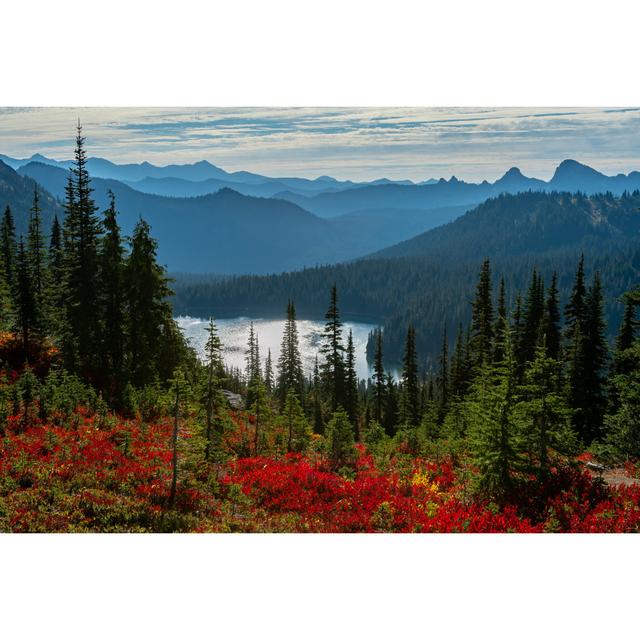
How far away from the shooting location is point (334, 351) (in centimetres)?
2516

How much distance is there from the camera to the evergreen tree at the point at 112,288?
14.1 metres

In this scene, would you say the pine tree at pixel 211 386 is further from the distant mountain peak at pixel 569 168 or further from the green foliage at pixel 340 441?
the distant mountain peak at pixel 569 168

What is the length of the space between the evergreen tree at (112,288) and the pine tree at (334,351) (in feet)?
36.2

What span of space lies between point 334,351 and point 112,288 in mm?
12975

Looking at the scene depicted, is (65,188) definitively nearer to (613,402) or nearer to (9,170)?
(9,170)

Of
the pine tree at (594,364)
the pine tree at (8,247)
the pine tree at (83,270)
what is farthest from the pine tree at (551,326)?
the pine tree at (8,247)

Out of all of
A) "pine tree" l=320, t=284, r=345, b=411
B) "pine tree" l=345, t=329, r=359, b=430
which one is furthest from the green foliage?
"pine tree" l=345, t=329, r=359, b=430

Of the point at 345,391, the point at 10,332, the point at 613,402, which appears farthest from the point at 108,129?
the point at 613,402

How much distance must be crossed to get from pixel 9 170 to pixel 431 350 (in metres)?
165

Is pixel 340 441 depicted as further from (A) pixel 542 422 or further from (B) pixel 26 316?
(B) pixel 26 316

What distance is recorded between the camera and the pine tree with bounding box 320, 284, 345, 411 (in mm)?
23781

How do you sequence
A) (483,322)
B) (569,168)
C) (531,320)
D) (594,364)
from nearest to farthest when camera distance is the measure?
(569,168), (594,364), (483,322), (531,320)

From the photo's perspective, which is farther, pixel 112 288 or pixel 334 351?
pixel 334 351

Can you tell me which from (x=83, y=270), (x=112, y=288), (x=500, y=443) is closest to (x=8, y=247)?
(x=83, y=270)
